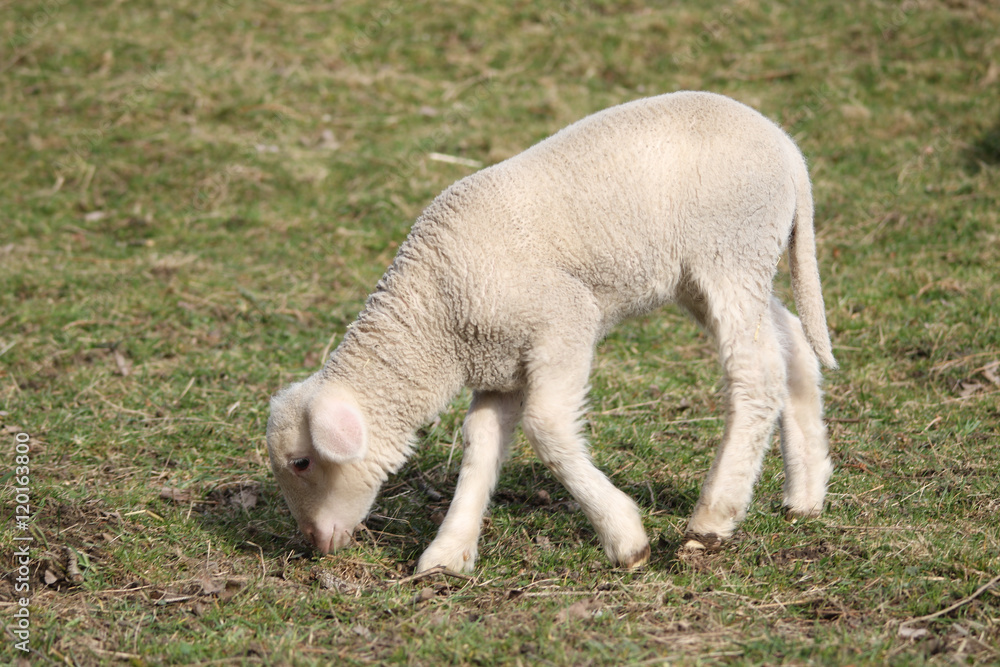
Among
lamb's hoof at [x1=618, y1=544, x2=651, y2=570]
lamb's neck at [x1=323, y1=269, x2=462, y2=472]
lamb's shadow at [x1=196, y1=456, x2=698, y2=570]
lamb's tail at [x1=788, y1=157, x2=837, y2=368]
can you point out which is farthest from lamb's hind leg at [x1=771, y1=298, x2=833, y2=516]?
lamb's neck at [x1=323, y1=269, x2=462, y2=472]

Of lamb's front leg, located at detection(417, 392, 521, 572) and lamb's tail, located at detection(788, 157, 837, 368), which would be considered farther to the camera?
lamb's tail, located at detection(788, 157, 837, 368)

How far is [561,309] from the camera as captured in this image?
3.46 metres

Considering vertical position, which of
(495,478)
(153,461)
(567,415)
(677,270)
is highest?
(677,270)

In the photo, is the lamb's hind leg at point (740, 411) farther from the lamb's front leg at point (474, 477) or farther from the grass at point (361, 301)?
the lamb's front leg at point (474, 477)

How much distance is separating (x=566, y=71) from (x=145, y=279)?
498 centimetres

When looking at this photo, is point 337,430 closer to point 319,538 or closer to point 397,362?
point 397,362

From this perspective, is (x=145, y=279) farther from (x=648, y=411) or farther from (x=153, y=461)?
(x=648, y=411)

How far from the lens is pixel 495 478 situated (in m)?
3.75

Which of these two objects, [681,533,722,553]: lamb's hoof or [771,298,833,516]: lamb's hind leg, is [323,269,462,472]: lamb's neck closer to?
[681,533,722,553]: lamb's hoof

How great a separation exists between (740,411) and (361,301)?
10.9 feet

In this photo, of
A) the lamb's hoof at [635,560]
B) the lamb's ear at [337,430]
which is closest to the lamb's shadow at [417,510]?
the lamb's hoof at [635,560]

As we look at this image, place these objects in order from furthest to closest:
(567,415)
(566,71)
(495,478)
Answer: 1. (566,71)
2. (495,478)
3. (567,415)

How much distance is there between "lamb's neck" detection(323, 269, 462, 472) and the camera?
3.54m

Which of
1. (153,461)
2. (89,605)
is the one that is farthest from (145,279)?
(89,605)
